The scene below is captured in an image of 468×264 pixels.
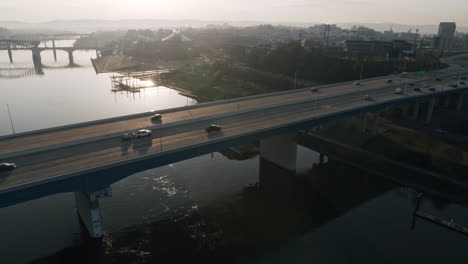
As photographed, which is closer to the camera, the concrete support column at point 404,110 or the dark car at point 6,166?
the dark car at point 6,166

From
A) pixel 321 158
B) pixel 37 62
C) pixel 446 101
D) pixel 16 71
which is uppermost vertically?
pixel 446 101

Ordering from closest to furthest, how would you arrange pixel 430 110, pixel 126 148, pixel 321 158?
1. pixel 126 148
2. pixel 321 158
3. pixel 430 110

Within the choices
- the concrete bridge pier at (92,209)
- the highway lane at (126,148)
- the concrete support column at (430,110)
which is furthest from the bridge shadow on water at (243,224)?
the concrete support column at (430,110)

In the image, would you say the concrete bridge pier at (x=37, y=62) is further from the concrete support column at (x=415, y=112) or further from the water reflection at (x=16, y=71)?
the concrete support column at (x=415, y=112)

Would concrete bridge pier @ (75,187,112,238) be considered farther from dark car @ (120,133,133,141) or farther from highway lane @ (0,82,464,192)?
dark car @ (120,133,133,141)

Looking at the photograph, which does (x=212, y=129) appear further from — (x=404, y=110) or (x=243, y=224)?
(x=404, y=110)

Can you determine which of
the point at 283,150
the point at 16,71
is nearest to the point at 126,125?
the point at 283,150

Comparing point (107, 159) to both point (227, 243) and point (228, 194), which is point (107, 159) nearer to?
point (227, 243)
